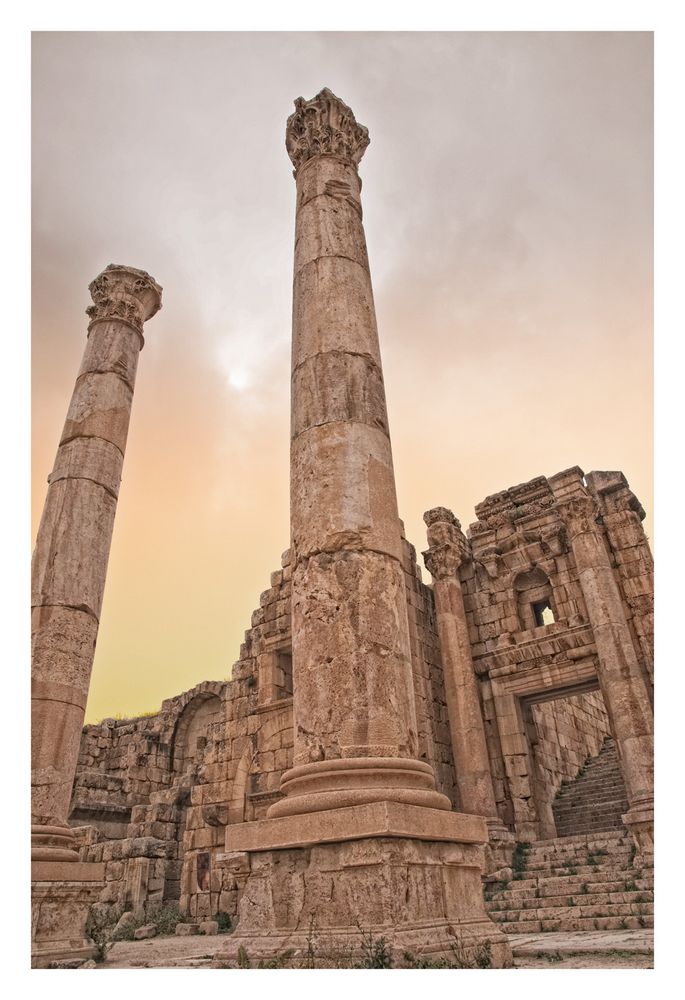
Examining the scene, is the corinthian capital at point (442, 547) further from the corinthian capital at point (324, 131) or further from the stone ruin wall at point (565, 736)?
the corinthian capital at point (324, 131)

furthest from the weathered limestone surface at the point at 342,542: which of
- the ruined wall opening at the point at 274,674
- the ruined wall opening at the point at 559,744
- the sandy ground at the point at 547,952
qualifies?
the ruined wall opening at the point at 559,744

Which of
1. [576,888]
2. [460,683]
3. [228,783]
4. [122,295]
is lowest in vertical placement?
[576,888]

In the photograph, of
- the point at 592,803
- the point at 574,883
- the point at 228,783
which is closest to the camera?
the point at 574,883

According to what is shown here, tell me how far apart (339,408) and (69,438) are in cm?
586

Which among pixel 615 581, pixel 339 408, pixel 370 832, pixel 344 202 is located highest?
pixel 344 202

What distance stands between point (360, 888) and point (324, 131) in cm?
947

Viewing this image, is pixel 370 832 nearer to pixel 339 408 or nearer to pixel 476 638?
pixel 339 408

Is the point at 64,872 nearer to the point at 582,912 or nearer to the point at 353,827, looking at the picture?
the point at 353,827

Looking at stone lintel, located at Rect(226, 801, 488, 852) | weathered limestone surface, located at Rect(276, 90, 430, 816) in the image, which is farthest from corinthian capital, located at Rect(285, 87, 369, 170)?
stone lintel, located at Rect(226, 801, 488, 852)

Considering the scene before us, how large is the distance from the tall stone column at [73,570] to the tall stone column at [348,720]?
10.7 feet

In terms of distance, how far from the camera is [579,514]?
1568 cm

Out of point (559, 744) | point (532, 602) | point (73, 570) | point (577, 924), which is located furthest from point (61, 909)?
point (559, 744)

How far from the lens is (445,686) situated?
1611 cm

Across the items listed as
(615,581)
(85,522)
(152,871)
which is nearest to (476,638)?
(615,581)
